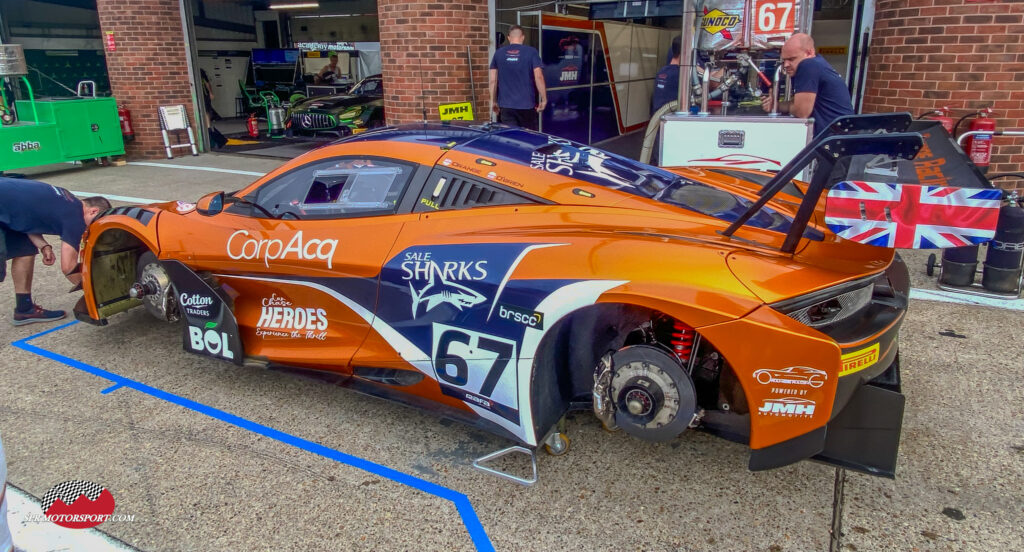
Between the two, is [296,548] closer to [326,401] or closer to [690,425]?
[326,401]

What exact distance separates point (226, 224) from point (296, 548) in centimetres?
196

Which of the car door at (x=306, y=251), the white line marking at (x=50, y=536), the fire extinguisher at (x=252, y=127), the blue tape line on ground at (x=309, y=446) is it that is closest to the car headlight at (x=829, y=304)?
the blue tape line on ground at (x=309, y=446)

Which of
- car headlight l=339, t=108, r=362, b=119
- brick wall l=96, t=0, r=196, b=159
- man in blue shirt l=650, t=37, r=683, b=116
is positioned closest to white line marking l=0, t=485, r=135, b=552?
man in blue shirt l=650, t=37, r=683, b=116

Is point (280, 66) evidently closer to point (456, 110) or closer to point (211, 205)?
point (456, 110)

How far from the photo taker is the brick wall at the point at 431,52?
28.0 ft

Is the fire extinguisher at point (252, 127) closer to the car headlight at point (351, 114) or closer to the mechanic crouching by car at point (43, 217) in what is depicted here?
the car headlight at point (351, 114)

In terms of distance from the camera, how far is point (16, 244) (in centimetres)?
486

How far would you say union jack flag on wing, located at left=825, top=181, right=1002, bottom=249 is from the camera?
8.37ft

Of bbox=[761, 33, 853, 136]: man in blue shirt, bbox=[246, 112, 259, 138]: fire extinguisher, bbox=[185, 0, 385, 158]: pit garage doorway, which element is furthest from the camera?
bbox=[246, 112, 259, 138]: fire extinguisher

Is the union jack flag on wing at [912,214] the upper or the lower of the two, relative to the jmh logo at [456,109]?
lower

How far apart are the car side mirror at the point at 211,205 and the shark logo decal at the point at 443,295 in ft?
5.01

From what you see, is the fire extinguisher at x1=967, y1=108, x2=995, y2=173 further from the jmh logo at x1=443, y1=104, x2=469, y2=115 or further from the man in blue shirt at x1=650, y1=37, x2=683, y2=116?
the jmh logo at x1=443, y1=104, x2=469, y2=115

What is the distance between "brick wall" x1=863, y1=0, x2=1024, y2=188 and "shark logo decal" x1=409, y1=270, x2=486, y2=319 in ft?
19.1

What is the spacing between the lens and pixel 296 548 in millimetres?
2641
